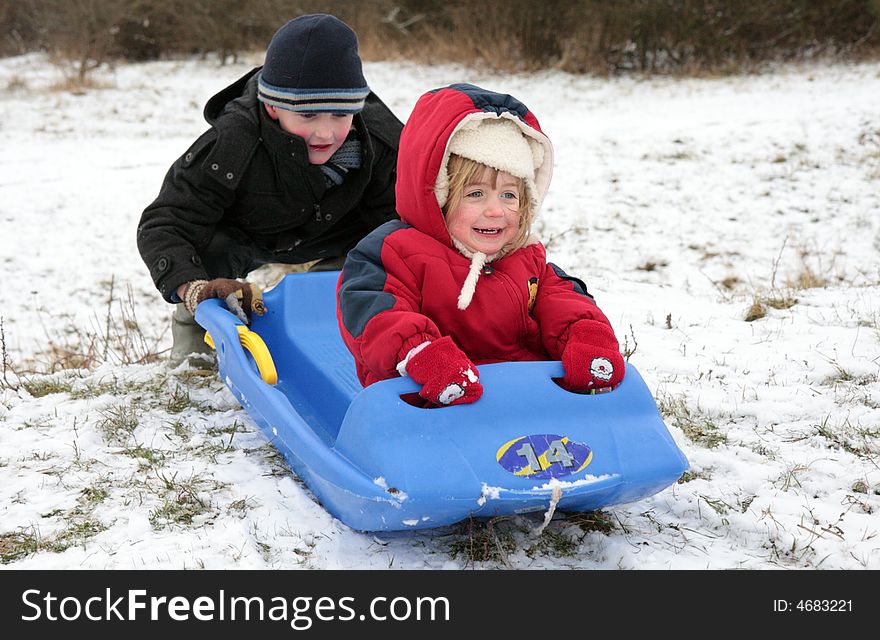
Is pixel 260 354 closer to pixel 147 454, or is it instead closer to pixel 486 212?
pixel 147 454

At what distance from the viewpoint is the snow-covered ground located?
2.19 metres

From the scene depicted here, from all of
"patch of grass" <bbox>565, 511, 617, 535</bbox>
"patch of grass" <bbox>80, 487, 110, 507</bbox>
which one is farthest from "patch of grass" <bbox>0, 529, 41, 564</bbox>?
"patch of grass" <bbox>565, 511, 617, 535</bbox>

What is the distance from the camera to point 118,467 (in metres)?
2.63

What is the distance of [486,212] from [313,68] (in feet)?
3.21

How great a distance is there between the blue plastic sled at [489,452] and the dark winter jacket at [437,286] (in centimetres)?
20

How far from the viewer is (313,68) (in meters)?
3.03

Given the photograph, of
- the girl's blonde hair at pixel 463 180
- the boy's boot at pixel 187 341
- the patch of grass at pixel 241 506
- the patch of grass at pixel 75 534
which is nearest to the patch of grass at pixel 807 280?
the girl's blonde hair at pixel 463 180

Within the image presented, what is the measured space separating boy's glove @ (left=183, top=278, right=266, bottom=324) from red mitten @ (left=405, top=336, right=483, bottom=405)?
115 cm

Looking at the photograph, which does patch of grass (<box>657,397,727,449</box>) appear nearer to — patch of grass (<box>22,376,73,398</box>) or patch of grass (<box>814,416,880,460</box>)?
patch of grass (<box>814,416,880,460</box>)

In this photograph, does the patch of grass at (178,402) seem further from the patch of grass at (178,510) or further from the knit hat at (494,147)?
the knit hat at (494,147)

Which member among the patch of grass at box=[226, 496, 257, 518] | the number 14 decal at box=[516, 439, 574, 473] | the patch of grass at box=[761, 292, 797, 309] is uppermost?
the number 14 decal at box=[516, 439, 574, 473]

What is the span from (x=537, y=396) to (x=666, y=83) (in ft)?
30.6

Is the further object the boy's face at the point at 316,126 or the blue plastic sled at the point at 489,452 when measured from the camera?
the boy's face at the point at 316,126

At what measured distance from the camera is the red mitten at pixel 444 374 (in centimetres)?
212
